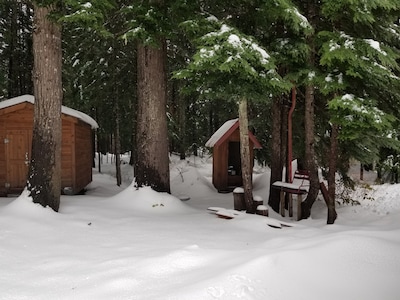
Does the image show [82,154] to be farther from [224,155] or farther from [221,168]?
[224,155]

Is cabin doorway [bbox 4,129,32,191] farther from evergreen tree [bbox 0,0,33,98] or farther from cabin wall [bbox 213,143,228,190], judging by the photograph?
evergreen tree [bbox 0,0,33,98]

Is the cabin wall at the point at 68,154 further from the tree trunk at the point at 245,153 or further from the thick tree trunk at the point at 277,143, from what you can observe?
the thick tree trunk at the point at 277,143

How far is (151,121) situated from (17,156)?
5.73 m

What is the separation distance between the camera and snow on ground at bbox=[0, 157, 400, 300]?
3.74m

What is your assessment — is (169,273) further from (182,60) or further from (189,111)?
(189,111)

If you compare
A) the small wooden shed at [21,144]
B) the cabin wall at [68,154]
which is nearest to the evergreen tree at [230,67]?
the small wooden shed at [21,144]

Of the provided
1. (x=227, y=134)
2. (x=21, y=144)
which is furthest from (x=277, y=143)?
(x=21, y=144)

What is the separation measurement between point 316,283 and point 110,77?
12341mm

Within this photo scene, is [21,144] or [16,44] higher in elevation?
[16,44]

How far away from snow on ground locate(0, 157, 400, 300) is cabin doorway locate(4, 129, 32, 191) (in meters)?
5.06

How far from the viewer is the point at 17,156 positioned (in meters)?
11.9

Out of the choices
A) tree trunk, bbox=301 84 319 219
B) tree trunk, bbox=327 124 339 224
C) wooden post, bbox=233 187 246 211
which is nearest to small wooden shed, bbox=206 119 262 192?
tree trunk, bbox=301 84 319 219

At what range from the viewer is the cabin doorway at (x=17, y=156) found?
1181 centimetres

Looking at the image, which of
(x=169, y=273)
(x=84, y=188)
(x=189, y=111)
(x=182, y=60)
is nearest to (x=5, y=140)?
(x=84, y=188)
